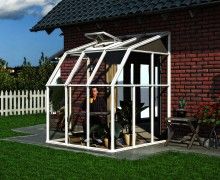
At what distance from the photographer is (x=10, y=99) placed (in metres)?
21.9

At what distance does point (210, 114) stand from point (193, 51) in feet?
6.15

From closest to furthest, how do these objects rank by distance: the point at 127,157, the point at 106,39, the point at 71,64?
the point at 127,157 < the point at 106,39 < the point at 71,64

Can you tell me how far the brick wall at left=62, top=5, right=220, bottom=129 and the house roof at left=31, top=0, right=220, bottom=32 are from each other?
0.41 metres

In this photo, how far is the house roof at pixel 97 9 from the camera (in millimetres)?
11625

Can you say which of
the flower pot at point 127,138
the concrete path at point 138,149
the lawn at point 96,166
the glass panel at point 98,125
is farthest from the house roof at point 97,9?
the lawn at point 96,166

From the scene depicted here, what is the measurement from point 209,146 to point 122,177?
3954mm

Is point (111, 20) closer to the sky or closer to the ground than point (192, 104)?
closer to the sky

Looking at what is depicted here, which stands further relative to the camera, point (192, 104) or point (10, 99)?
point (10, 99)

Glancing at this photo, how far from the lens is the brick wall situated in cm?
1125

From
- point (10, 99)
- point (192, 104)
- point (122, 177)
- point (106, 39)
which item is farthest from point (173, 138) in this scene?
point (10, 99)

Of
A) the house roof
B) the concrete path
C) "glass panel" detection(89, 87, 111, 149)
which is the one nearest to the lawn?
the concrete path

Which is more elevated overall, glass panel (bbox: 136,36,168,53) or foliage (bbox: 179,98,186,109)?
glass panel (bbox: 136,36,168,53)

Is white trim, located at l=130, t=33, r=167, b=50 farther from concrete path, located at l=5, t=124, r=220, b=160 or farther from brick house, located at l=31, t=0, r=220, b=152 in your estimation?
concrete path, located at l=5, t=124, r=220, b=160

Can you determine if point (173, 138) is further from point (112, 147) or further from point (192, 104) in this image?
point (112, 147)
